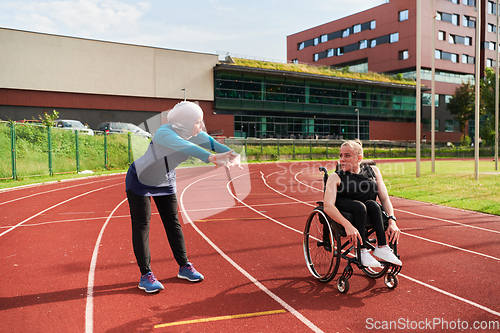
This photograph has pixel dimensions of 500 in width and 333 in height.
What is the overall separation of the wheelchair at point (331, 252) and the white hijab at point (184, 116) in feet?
5.26

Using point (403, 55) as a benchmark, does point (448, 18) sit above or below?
above

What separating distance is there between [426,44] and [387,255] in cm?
5847

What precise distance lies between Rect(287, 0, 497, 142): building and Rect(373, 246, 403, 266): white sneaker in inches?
2244

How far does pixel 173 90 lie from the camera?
41625mm

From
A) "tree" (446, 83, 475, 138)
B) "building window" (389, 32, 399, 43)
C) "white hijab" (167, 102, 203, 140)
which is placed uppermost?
"building window" (389, 32, 399, 43)

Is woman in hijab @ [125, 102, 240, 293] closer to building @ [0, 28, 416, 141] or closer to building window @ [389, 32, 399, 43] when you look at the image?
building @ [0, 28, 416, 141]

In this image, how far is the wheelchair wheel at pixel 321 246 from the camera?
3.99 meters

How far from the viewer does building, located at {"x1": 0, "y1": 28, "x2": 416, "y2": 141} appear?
1432 inches

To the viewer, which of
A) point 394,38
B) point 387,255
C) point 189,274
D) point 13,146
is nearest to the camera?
point 387,255

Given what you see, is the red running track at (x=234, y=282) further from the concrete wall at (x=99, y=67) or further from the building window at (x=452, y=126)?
the building window at (x=452, y=126)

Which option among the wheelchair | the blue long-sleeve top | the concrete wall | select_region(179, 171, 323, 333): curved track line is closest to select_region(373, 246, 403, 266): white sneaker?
the wheelchair

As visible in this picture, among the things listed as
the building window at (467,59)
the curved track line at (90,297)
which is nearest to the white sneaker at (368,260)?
the curved track line at (90,297)

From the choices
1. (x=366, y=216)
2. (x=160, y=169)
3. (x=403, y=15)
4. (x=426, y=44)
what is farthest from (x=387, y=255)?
(x=403, y=15)

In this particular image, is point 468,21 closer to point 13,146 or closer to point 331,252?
point 13,146
